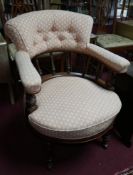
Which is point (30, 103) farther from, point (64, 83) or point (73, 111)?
point (64, 83)

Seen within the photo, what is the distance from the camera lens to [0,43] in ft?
4.67

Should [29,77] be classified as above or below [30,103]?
above

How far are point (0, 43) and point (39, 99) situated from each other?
2.13 ft

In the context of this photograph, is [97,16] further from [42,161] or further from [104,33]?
[42,161]

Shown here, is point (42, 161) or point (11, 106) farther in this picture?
point (11, 106)

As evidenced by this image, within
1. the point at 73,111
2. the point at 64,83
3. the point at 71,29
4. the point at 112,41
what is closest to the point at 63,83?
the point at 64,83

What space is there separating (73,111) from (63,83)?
11.4 inches

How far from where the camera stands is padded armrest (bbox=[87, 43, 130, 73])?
104 centimetres

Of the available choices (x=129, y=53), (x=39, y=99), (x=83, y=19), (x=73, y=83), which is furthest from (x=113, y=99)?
(x=129, y=53)

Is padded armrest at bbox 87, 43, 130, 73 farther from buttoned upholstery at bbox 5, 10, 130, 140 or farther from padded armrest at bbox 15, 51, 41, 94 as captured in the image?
padded armrest at bbox 15, 51, 41, 94

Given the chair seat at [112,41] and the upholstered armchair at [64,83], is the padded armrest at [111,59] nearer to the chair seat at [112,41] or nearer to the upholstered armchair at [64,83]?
the upholstered armchair at [64,83]

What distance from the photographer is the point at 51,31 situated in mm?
1278

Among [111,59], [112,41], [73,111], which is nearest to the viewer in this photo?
[73,111]

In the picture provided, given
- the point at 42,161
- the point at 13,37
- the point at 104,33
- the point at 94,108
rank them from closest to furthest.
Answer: the point at 94,108
the point at 13,37
the point at 42,161
the point at 104,33
